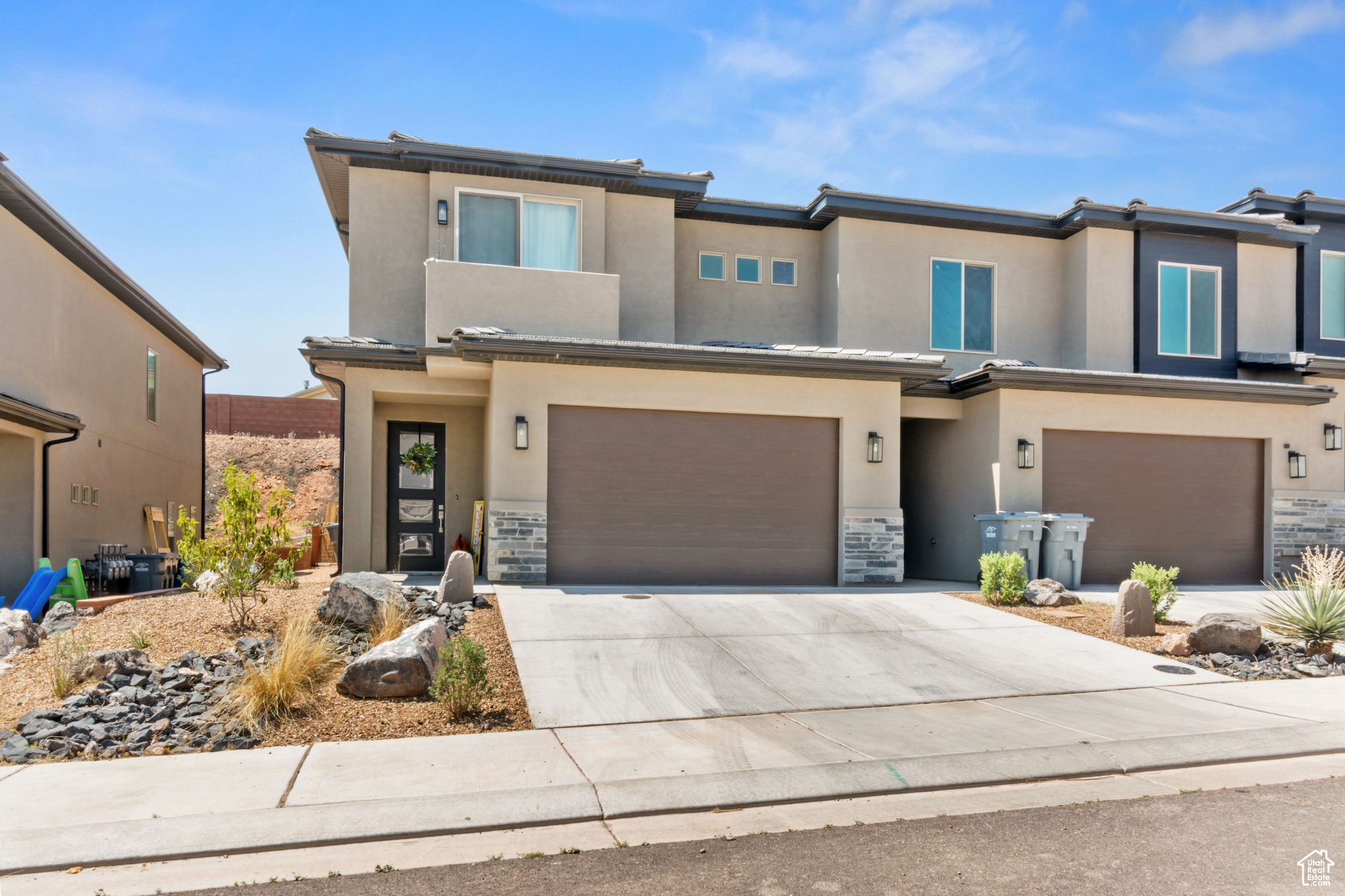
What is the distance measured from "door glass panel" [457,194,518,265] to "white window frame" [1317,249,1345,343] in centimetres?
1653

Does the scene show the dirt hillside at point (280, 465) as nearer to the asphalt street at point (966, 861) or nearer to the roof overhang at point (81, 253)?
the roof overhang at point (81, 253)

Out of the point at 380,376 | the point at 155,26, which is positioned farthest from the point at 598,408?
the point at 155,26

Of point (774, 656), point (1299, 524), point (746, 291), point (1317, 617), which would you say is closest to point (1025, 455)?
point (1317, 617)

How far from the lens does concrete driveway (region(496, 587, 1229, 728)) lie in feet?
24.2

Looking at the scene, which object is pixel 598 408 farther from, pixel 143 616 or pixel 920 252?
pixel 920 252

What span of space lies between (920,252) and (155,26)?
42.1ft

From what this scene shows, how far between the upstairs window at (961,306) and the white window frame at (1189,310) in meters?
3.25

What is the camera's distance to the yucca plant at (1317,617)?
30.7ft

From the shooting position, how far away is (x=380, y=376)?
533 inches

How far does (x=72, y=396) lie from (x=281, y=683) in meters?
9.97

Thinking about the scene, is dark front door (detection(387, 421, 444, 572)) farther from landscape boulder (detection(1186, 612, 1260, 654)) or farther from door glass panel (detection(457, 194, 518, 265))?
landscape boulder (detection(1186, 612, 1260, 654))

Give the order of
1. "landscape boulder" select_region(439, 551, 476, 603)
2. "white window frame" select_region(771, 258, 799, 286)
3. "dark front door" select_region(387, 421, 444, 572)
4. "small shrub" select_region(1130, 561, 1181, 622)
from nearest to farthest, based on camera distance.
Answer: "landscape boulder" select_region(439, 551, 476, 603), "small shrub" select_region(1130, 561, 1181, 622), "dark front door" select_region(387, 421, 444, 572), "white window frame" select_region(771, 258, 799, 286)

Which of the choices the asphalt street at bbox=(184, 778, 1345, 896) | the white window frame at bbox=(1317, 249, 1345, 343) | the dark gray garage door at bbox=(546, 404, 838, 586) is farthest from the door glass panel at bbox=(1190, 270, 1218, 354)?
the asphalt street at bbox=(184, 778, 1345, 896)

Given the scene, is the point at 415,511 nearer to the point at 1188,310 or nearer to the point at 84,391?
the point at 84,391
